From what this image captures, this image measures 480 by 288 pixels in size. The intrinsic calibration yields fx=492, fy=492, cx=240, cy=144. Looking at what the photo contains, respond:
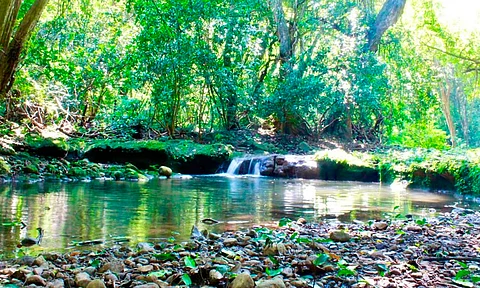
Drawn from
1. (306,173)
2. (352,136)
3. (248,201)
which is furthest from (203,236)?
(352,136)

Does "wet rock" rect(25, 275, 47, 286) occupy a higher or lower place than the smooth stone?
lower

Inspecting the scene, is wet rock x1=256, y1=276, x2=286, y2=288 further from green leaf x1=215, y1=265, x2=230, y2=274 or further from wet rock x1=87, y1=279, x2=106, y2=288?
wet rock x1=87, y1=279, x2=106, y2=288

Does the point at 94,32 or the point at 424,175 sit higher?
the point at 94,32

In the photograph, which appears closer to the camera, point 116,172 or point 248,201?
point 248,201

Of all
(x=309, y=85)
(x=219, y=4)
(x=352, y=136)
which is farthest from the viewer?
(x=352, y=136)

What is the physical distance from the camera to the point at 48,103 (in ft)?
A: 49.3

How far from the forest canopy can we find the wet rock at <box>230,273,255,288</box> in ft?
38.5

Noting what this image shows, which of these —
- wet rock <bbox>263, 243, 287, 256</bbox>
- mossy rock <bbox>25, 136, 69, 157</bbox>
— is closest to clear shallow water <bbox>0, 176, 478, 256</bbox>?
wet rock <bbox>263, 243, 287, 256</bbox>

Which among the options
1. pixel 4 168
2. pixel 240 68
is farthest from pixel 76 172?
pixel 240 68

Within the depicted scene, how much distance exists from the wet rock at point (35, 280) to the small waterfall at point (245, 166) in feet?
45.0

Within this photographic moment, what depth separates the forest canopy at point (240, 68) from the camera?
1669 cm

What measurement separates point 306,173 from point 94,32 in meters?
10.1

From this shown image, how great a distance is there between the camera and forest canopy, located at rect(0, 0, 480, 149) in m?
16.7

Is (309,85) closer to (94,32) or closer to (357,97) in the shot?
(357,97)
